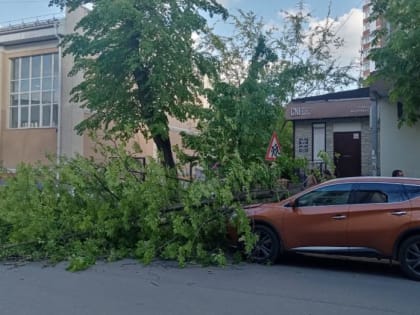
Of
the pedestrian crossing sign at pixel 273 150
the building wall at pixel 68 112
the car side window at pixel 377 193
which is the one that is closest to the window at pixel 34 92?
the building wall at pixel 68 112

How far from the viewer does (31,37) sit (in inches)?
1050

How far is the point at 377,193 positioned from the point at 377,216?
44 cm

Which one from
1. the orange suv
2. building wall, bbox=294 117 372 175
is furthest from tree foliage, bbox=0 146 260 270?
building wall, bbox=294 117 372 175

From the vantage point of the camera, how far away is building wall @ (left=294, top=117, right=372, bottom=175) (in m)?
19.8

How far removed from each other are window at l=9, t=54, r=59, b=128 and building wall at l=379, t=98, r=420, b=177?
56.3 ft

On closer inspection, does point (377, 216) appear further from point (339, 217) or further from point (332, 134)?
point (332, 134)

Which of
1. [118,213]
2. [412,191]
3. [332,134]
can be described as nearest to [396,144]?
[332,134]

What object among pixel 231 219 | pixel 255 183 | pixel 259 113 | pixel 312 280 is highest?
pixel 259 113

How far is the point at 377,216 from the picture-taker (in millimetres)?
8500

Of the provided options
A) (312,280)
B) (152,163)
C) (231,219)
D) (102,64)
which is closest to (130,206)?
(152,163)

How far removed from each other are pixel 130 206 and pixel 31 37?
65.6 feet

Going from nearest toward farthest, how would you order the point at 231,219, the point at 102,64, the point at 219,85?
1. the point at 231,219
2. the point at 219,85
3. the point at 102,64

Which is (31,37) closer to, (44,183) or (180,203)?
(44,183)

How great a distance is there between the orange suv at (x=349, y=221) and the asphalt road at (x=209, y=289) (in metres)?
0.41
